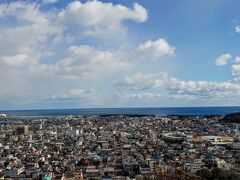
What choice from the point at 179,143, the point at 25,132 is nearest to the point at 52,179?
the point at 179,143

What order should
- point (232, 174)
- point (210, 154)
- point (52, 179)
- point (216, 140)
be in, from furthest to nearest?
point (216, 140), point (210, 154), point (52, 179), point (232, 174)

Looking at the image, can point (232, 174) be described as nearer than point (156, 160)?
Yes

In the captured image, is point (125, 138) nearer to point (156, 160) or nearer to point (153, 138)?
point (153, 138)

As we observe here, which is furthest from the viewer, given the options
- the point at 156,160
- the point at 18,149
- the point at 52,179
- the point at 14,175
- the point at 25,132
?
the point at 25,132

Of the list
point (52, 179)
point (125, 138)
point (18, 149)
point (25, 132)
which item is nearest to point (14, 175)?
point (52, 179)

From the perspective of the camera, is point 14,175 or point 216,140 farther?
point 216,140

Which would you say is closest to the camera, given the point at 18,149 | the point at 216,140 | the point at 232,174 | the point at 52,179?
the point at 232,174

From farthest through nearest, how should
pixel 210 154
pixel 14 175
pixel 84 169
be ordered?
pixel 210 154 → pixel 84 169 → pixel 14 175

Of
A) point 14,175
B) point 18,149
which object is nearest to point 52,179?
point 14,175

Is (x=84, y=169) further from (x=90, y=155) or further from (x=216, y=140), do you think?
(x=216, y=140)
